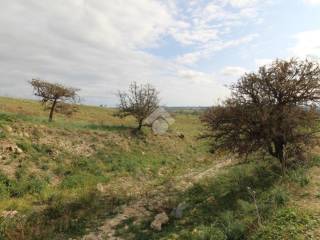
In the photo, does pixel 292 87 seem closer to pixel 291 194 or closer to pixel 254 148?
pixel 254 148

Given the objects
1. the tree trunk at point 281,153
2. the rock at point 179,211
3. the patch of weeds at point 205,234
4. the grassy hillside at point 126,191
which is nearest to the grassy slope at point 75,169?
the grassy hillside at point 126,191

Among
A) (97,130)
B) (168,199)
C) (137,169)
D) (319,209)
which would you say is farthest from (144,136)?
(319,209)

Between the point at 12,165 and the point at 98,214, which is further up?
the point at 12,165

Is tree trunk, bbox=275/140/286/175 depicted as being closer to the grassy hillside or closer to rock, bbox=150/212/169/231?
the grassy hillside

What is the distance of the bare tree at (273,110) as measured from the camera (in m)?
12.7

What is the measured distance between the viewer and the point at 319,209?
9141 mm

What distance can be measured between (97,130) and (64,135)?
11.2 feet

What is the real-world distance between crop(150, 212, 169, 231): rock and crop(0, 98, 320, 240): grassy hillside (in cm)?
17

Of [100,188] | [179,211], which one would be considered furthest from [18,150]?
[179,211]

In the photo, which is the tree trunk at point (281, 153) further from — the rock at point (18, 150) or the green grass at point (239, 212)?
the rock at point (18, 150)

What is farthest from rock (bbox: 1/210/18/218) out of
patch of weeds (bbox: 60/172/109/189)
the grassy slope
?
patch of weeds (bbox: 60/172/109/189)

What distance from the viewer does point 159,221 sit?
10.7 metres

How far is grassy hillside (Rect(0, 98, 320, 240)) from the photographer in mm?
9594

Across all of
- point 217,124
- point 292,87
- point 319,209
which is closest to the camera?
point 319,209
